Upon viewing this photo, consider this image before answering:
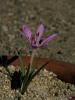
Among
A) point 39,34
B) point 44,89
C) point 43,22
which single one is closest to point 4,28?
point 43,22

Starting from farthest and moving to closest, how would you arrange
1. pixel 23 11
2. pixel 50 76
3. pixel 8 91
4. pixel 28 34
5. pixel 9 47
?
pixel 23 11
pixel 9 47
pixel 50 76
pixel 8 91
pixel 28 34

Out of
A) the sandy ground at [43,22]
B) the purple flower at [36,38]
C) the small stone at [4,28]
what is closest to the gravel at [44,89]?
the purple flower at [36,38]

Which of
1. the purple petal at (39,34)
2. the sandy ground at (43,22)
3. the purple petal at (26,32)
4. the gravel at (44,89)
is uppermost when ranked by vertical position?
the purple petal at (26,32)

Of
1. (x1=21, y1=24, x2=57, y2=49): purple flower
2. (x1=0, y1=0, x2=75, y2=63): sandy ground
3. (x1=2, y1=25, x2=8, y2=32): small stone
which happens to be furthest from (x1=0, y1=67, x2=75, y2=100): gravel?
(x1=2, y1=25, x2=8, y2=32): small stone

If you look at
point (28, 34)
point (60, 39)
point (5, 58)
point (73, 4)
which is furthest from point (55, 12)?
point (28, 34)

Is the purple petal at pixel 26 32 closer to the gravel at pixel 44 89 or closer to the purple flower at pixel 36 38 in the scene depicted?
the purple flower at pixel 36 38

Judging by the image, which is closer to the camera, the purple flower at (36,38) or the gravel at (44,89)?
the purple flower at (36,38)

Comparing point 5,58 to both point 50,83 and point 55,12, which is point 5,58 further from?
point 55,12

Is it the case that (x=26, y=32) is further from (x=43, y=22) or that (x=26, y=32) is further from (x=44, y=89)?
(x=43, y=22)

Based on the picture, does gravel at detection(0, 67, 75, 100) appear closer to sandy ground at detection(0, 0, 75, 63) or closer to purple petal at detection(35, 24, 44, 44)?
purple petal at detection(35, 24, 44, 44)
